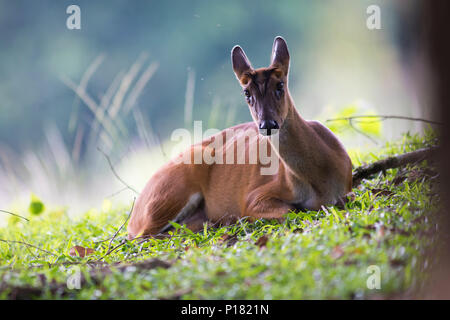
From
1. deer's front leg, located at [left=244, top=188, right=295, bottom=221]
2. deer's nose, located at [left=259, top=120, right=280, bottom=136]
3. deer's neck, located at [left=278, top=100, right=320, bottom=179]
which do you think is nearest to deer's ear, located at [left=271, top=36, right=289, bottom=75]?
deer's neck, located at [left=278, top=100, right=320, bottom=179]

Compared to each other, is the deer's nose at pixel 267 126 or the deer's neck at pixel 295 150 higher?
the deer's nose at pixel 267 126

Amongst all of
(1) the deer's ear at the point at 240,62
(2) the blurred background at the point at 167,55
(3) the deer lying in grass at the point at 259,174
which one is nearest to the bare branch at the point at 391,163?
(3) the deer lying in grass at the point at 259,174

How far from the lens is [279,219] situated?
161 inches

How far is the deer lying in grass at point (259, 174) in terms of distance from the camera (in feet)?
13.5

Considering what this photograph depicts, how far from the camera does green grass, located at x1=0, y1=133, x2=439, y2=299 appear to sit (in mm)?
2352

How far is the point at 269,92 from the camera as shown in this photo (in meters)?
4.02

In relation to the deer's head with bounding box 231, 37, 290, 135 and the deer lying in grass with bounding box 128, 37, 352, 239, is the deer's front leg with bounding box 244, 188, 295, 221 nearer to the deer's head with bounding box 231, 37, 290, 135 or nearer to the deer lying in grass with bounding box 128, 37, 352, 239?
the deer lying in grass with bounding box 128, 37, 352, 239

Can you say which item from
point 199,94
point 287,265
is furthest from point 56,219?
point 199,94

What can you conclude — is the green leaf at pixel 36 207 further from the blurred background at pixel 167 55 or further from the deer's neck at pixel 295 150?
the blurred background at pixel 167 55

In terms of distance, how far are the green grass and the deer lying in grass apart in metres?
0.32

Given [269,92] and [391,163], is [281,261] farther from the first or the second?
[391,163]

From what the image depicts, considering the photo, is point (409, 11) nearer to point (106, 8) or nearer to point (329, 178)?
point (329, 178)

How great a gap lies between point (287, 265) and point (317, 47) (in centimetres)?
1235

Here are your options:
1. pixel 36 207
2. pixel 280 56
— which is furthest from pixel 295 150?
pixel 36 207
